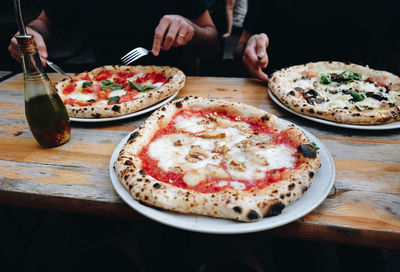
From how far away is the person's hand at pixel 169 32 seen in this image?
108 inches

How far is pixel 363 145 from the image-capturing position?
6.46 feet

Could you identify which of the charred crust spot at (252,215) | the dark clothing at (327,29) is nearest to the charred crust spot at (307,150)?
the charred crust spot at (252,215)

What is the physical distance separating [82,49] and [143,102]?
19.2ft

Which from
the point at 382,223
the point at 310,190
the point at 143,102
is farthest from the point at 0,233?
the point at 382,223

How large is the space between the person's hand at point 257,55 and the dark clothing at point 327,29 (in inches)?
36.9

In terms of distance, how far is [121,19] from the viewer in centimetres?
386

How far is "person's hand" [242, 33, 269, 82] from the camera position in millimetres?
2859

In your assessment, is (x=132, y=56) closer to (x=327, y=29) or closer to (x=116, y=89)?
(x=116, y=89)

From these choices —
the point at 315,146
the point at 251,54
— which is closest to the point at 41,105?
the point at 315,146

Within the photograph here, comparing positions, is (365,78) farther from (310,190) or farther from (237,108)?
(310,190)

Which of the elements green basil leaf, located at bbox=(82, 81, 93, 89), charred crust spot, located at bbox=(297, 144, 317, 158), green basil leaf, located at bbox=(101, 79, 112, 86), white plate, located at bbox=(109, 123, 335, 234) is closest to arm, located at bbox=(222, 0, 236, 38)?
green basil leaf, located at bbox=(101, 79, 112, 86)

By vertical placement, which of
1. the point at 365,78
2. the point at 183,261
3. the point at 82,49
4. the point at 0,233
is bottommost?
the point at 0,233

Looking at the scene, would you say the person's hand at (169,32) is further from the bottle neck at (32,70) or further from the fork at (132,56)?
the bottle neck at (32,70)

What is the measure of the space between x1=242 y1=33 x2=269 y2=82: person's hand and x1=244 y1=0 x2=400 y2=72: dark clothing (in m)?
0.94
